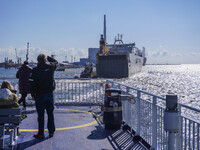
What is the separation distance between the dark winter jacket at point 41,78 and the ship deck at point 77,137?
122 cm

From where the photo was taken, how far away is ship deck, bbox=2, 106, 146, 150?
585cm

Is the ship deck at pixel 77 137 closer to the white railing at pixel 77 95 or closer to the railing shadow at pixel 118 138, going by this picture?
the railing shadow at pixel 118 138

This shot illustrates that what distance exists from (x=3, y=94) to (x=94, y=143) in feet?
7.76

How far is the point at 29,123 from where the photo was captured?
8.02 m

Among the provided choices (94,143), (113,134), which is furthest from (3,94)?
(113,134)

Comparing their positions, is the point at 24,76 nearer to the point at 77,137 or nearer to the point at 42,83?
the point at 42,83

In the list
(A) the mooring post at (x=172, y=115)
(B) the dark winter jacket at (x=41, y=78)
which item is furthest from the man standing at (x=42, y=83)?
(A) the mooring post at (x=172, y=115)

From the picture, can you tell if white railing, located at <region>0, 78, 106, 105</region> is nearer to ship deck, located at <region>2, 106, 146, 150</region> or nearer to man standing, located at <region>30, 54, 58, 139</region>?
ship deck, located at <region>2, 106, 146, 150</region>

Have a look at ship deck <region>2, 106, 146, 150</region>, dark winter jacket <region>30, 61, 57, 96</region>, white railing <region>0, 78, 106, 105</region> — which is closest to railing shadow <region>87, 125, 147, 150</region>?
ship deck <region>2, 106, 146, 150</region>

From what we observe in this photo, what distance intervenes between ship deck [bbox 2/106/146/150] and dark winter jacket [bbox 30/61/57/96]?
1.22 m

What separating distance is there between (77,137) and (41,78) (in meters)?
1.85

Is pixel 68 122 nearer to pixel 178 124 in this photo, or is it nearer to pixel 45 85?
pixel 45 85

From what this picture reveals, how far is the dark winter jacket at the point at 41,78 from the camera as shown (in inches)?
230

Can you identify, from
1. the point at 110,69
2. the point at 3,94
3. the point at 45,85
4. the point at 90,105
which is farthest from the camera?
the point at 110,69
